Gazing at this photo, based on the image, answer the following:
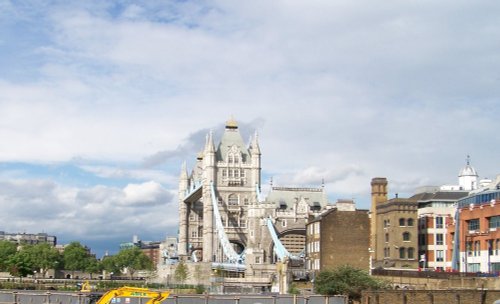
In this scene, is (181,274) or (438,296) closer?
(438,296)

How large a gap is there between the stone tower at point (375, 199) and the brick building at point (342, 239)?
21.6 feet

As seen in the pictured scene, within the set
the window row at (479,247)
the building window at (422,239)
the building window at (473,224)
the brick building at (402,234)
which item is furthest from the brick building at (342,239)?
the window row at (479,247)

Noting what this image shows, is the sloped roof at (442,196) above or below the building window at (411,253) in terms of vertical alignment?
above

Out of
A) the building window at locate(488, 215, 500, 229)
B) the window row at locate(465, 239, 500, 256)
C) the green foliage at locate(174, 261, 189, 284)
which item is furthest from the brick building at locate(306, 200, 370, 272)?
the green foliage at locate(174, 261, 189, 284)

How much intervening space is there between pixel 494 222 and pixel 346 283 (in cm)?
3194

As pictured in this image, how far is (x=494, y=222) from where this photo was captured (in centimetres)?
9881

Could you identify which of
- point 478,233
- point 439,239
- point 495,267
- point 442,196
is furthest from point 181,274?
point 495,267

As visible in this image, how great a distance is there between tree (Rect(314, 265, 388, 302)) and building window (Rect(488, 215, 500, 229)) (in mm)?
24501

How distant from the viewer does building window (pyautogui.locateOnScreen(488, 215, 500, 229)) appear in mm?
97869

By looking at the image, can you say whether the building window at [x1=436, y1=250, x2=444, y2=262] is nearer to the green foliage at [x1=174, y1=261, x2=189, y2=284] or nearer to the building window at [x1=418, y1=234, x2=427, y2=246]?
the building window at [x1=418, y1=234, x2=427, y2=246]

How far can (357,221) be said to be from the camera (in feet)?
390

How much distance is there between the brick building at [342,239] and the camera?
11669 centimetres

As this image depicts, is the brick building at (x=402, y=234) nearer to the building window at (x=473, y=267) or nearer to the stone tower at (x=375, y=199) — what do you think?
the stone tower at (x=375, y=199)

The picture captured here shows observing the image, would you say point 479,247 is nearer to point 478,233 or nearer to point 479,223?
point 478,233
